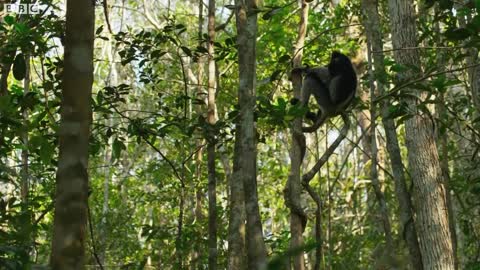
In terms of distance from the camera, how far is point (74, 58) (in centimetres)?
225

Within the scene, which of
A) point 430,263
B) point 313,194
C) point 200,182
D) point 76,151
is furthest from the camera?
point 200,182

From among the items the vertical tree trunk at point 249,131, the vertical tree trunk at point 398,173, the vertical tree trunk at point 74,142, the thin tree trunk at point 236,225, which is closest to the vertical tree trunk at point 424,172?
the vertical tree trunk at point 398,173

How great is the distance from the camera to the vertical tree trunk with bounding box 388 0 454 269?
716 centimetres

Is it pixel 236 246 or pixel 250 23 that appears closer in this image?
pixel 250 23

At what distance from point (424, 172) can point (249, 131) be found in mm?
3600

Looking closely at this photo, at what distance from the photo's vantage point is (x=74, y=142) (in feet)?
7.08

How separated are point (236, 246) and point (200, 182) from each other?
19.6 ft

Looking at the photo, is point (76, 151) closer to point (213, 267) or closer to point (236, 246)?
point (236, 246)

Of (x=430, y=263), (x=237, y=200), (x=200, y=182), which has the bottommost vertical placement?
(x=430, y=263)

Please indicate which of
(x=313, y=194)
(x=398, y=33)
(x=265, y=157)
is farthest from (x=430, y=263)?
(x=265, y=157)

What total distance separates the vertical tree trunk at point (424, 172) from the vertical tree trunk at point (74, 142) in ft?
17.5

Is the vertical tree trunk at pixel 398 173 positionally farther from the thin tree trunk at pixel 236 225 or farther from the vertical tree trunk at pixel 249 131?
the vertical tree trunk at pixel 249 131

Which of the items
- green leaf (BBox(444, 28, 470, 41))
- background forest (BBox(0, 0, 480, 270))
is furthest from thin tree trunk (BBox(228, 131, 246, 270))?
green leaf (BBox(444, 28, 470, 41))

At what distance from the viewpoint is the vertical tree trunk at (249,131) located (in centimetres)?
414
